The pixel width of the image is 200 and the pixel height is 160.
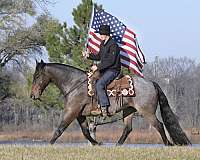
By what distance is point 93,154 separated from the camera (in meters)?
10.6

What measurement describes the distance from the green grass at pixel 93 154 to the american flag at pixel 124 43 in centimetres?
598

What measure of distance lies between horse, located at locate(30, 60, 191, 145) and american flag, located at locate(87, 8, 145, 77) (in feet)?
8.30

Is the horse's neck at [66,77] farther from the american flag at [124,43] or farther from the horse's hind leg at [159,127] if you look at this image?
the american flag at [124,43]

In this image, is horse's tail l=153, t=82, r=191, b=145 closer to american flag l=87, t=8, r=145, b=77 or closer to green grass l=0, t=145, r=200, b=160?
american flag l=87, t=8, r=145, b=77

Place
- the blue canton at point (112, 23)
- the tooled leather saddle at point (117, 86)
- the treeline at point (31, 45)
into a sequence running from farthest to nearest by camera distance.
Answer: the treeline at point (31, 45) → the blue canton at point (112, 23) → the tooled leather saddle at point (117, 86)

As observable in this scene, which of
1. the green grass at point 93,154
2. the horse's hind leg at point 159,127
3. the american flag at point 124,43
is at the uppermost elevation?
the american flag at point 124,43

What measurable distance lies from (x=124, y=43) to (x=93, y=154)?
24.7ft

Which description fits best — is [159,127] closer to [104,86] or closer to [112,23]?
[104,86]

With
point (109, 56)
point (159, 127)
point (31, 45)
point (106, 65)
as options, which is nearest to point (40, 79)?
point (106, 65)

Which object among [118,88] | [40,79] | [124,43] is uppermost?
[124,43]

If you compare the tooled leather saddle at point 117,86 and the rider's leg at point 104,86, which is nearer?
the rider's leg at point 104,86

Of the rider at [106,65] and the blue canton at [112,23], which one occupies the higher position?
the blue canton at [112,23]

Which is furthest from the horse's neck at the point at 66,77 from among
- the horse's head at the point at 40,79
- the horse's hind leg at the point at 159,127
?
the horse's hind leg at the point at 159,127

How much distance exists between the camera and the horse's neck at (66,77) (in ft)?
46.7
